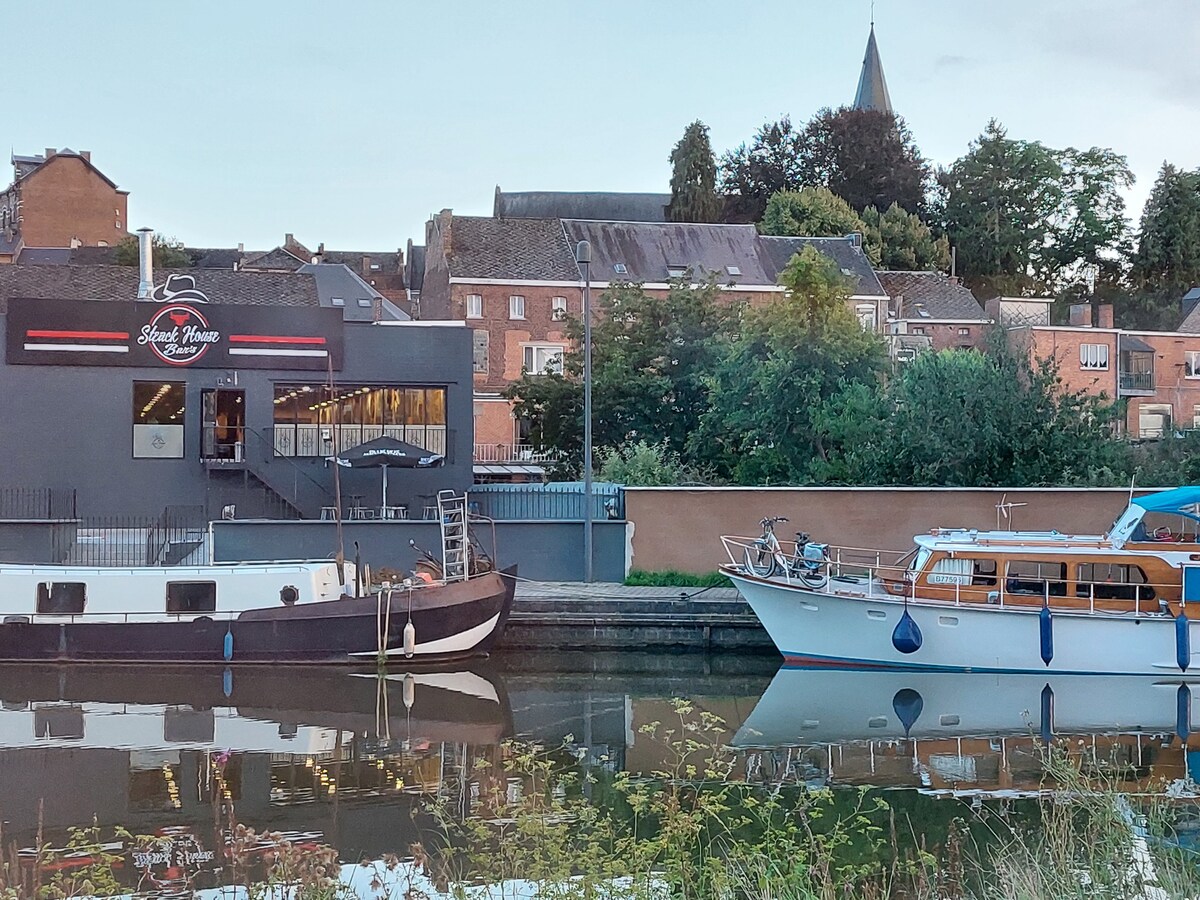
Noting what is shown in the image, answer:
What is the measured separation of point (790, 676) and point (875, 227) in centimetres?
5101

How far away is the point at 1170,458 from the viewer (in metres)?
29.7

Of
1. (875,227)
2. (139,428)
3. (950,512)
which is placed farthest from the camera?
(875,227)

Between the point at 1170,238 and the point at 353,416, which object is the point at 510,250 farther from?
the point at 1170,238

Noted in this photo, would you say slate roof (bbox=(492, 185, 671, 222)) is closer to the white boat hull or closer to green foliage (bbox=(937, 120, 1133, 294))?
green foliage (bbox=(937, 120, 1133, 294))

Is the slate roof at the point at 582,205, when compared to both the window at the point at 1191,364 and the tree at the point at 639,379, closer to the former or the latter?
the window at the point at 1191,364

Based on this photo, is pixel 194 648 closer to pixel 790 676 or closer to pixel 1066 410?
pixel 790 676

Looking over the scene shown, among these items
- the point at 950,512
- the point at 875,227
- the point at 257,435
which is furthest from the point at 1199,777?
the point at 875,227

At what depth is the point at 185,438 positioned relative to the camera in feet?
101

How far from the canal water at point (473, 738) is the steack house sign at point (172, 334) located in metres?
10.4

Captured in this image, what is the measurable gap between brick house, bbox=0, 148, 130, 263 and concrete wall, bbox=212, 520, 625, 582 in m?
58.7

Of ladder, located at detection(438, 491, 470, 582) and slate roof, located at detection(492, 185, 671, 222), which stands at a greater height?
slate roof, located at detection(492, 185, 671, 222)

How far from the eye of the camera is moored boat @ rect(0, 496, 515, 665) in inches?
878

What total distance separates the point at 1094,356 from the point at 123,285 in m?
40.7

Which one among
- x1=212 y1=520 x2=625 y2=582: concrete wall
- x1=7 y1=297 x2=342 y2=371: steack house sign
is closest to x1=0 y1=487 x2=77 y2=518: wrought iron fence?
x1=7 y1=297 x2=342 y2=371: steack house sign
